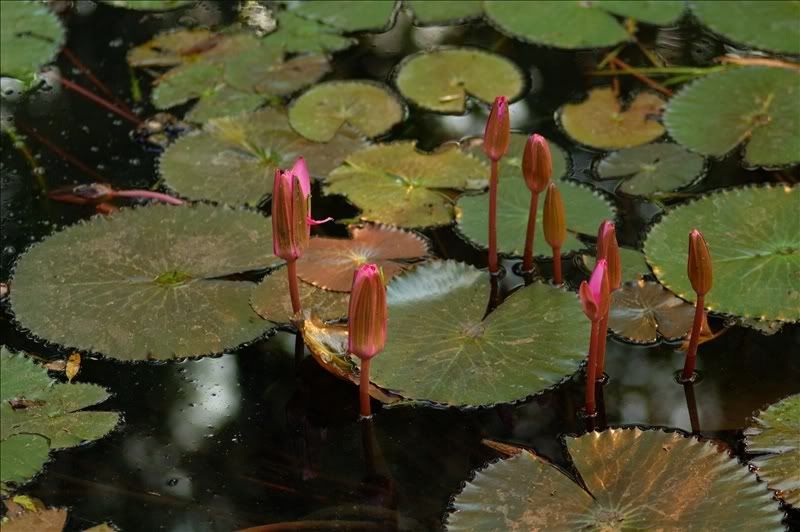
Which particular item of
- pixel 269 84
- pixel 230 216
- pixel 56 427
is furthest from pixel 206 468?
pixel 269 84

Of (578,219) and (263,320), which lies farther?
(578,219)

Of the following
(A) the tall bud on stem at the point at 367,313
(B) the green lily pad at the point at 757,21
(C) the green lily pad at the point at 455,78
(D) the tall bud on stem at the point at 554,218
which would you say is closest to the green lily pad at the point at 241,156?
(C) the green lily pad at the point at 455,78

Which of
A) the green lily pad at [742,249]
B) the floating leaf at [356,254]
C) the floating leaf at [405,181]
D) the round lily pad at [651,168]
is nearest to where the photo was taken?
the green lily pad at [742,249]

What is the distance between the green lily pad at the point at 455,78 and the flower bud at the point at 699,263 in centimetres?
144

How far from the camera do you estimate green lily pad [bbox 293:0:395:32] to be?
13.0 feet

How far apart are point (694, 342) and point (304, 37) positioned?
2055 mm

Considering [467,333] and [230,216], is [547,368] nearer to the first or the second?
[467,333]

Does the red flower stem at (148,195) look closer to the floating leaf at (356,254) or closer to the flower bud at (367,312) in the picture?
the floating leaf at (356,254)

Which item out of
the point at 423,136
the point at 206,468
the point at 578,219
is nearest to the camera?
the point at 206,468

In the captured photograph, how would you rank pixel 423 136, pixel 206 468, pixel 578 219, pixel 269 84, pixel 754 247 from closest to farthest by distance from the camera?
pixel 206 468 → pixel 754 247 → pixel 578 219 → pixel 423 136 → pixel 269 84

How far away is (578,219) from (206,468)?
1242 millimetres

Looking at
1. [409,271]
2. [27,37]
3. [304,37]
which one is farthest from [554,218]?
[27,37]

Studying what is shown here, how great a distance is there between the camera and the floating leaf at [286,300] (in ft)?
8.59

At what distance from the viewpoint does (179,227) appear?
2.90 m
